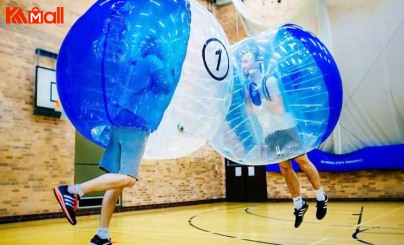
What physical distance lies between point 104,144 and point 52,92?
468 centimetres

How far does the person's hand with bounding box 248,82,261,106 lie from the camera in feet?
9.88

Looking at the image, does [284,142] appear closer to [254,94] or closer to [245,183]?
[254,94]

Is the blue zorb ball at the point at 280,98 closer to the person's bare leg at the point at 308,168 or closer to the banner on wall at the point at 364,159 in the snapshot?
the person's bare leg at the point at 308,168

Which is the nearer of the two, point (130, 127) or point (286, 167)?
point (130, 127)

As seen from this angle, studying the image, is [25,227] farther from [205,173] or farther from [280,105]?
[205,173]

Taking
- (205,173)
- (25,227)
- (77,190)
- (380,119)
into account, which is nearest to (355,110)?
(380,119)

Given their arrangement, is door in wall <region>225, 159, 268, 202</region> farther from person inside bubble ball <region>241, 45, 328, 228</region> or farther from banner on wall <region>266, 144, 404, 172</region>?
person inside bubble ball <region>241, 45, 328, 228</region>

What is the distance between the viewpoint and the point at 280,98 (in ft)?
9.74

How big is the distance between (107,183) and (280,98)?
141 cm

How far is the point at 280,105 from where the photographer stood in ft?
9.78

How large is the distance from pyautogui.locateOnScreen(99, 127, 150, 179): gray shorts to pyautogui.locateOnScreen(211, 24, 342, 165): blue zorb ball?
2.81ft

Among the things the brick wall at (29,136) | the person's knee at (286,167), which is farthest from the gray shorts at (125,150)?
the brick wall at (29,136)

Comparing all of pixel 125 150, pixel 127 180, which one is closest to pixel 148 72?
pixel 125 150

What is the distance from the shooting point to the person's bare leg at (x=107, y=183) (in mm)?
2488
